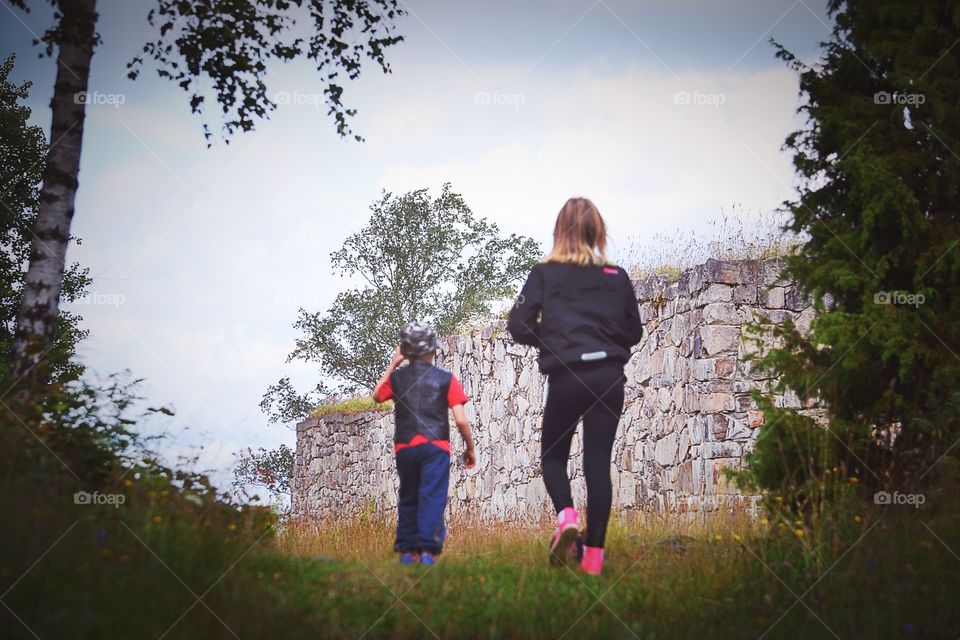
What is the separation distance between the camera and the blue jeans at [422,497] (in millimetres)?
5320

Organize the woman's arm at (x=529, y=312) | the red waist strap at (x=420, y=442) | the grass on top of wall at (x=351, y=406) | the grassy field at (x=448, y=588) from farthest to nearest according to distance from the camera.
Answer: the grass on top of wall at (x=351, y=406), the red waist strap at (x=420, y=442), the woman's arm at (x=529, y=312), the grassy field at (x=448, y=588)

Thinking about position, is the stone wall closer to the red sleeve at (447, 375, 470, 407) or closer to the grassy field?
the grassy field

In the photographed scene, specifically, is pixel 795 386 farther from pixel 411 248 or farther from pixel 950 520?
pixel 411 248

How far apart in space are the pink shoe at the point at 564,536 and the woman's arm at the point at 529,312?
1.01m

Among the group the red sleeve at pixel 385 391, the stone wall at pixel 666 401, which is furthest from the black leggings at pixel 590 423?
the stone wall at pixel 666 401

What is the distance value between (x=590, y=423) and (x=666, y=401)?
458 cm

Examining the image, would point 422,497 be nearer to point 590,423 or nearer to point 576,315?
point 590,423

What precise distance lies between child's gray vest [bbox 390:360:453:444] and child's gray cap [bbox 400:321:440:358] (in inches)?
4.5

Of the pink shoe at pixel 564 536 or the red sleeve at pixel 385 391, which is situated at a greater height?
the red sleeve at pixel 385 391

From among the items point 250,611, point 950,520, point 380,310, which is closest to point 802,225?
point 950,520

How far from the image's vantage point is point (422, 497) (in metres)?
5.35

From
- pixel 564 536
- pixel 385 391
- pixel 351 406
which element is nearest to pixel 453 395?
pixel 385 391

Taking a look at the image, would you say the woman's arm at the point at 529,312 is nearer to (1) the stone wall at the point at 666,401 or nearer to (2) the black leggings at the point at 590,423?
(2) the black leggings at the point at 590,423

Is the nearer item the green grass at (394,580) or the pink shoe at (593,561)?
the green grass at (394,580)
